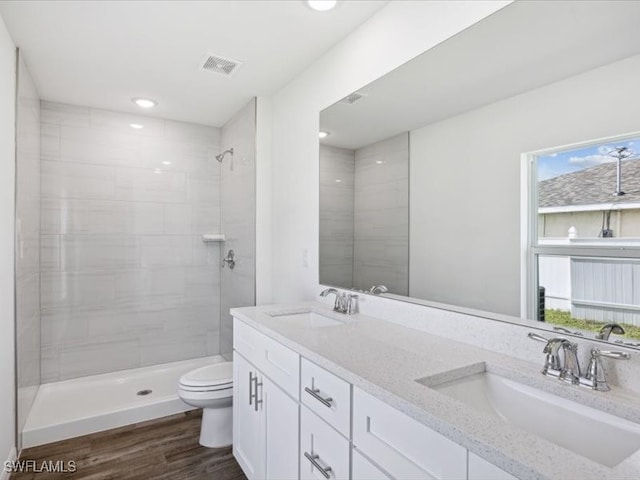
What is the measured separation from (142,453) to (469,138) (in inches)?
102

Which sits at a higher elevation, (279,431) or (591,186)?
(591,186)

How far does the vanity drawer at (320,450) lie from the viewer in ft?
3.91

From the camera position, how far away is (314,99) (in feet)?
7.98

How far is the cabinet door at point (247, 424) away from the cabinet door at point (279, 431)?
8 centimetres

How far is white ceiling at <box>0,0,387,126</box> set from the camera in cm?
188

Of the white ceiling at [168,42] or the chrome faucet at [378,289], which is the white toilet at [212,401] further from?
the white ceiling at [168,42]

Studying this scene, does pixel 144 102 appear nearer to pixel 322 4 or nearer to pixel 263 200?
pixel 263 200

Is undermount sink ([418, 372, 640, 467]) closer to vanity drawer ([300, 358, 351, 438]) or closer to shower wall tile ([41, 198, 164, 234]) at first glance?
vanity drawer ([300, 358, 351, 438])

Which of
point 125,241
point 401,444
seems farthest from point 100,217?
point 401,444

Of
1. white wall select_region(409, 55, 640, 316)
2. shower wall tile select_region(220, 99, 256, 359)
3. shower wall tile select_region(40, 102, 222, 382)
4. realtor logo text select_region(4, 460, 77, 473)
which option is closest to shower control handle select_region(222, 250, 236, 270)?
shower wall tile select_region(220, 99, 256, 359)

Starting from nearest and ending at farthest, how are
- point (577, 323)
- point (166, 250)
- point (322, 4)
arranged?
point (577, 323) → point (322, 4) → point (166, 250)

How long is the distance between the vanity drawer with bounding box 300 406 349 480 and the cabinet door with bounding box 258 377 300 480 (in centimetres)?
6

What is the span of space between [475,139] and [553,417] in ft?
3.36

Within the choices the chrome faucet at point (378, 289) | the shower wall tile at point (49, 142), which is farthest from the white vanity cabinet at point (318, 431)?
the shower wall tile at point (49, 142)
